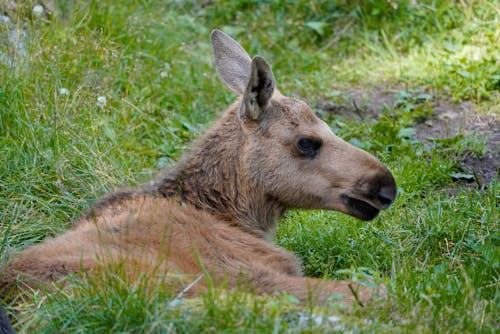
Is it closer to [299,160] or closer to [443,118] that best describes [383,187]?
[299,160]

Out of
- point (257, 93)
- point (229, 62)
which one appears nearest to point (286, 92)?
point (229, 62)

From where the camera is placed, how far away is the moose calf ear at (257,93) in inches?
244

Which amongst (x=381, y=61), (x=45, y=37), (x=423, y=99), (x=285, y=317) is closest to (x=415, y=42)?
(x=381, y=61)

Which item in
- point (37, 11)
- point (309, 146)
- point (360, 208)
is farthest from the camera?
point (37, 11)

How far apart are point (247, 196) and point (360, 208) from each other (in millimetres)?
767

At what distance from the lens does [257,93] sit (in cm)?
633

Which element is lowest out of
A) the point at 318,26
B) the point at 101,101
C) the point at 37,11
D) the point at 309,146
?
the point at 101,101

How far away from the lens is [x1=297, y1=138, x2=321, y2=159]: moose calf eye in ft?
20.6

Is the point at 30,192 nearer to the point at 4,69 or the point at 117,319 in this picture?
the point at 4,69

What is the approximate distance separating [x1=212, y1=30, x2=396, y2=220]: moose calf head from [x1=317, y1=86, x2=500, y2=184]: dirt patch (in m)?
1.75

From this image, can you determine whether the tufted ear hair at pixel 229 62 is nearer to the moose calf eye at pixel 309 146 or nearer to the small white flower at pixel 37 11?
the moose calf eye at pixel 309 146

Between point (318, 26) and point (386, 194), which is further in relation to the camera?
point (318, 26)

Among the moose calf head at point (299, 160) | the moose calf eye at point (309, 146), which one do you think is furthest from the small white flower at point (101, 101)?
the moose calf eye at point (309, 146)

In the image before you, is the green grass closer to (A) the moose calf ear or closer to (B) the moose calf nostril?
(B) the moose calf nostril
